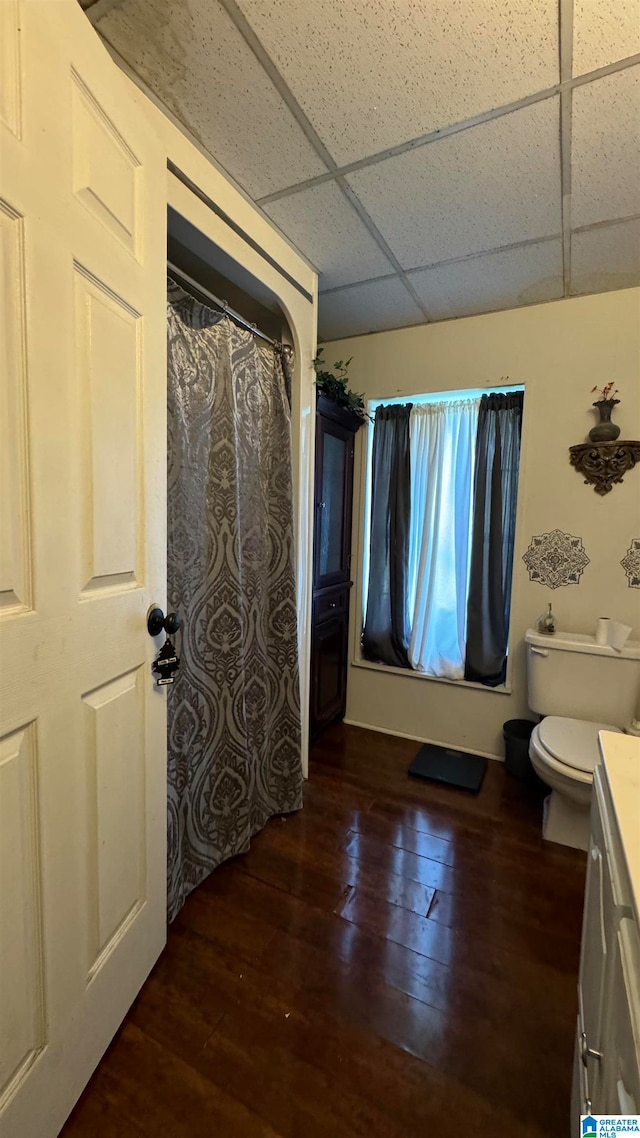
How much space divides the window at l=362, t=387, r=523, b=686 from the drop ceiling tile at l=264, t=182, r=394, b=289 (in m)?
0.74

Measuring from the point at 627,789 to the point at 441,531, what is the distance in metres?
1.78

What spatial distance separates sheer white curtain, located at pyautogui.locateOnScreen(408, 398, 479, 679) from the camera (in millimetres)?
2412

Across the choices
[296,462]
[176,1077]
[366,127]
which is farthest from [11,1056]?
[366,127]

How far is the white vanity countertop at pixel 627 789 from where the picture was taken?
61cm

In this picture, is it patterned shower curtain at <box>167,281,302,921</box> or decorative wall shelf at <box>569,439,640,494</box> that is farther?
decorative wall shelf at <box>569,439,640,494</box>

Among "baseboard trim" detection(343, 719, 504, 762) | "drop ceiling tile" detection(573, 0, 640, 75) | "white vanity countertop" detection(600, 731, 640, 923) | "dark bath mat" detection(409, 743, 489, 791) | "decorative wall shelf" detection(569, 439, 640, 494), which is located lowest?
"dark bath mat" detection(409, 743, 489, 791)

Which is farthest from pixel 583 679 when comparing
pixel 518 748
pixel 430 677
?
pixel 430 677

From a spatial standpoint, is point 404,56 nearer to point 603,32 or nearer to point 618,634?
point 603,32

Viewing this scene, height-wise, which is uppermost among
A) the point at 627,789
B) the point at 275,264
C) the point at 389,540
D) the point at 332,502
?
the point at 275,264

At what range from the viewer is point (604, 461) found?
6.78 feet

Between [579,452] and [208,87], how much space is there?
6.27 ft

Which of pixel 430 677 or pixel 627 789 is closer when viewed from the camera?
pixel 627 789

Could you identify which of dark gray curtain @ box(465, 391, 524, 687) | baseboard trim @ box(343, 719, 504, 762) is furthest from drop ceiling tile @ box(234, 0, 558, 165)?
baseboard trim @ box(343, 719, 504, 762)

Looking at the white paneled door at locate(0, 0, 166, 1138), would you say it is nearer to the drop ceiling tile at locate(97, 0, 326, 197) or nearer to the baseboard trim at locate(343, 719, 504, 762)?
the drop ceiling tile at locate(97, 0, 326, 197)
